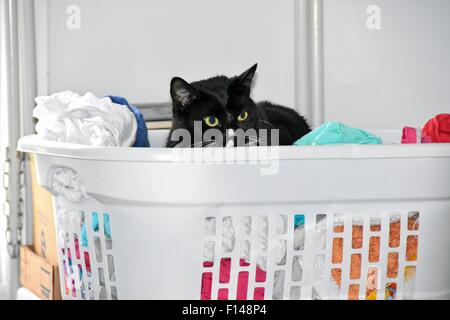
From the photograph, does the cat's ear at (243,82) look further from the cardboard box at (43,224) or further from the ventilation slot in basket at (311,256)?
the cardboard box at (43,224)

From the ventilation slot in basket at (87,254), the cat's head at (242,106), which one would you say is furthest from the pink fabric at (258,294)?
the cat's head at (242,106)

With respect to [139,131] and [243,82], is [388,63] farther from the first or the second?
[139,131]

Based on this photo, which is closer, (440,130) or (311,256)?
(311,256)

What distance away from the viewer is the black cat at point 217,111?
991mm

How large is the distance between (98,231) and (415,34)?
1106 mm

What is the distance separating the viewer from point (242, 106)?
1.05 meters

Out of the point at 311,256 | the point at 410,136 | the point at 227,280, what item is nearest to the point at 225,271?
the point at 227,280

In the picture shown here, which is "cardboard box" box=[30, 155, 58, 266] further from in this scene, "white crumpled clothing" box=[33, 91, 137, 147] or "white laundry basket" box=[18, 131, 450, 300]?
"white laundry basket" box=[18, 131, 450, 300]

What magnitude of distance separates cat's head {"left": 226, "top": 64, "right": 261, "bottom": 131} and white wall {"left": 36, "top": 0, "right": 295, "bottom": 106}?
1.75 ft

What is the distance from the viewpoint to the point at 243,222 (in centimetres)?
79

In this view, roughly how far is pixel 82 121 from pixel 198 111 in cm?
22

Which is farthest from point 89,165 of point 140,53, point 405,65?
point 405,65

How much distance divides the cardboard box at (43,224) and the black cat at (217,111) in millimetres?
572

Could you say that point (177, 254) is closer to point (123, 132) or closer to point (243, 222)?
point (243, 222)
